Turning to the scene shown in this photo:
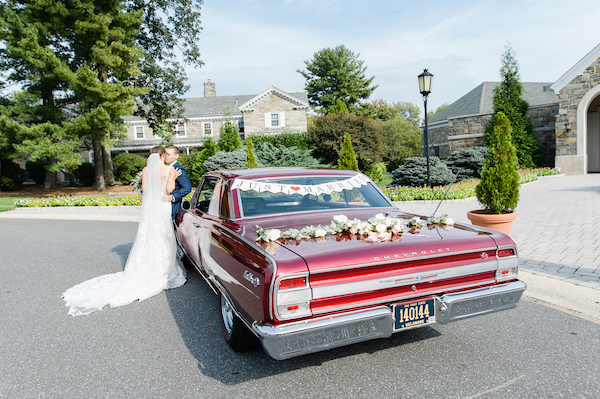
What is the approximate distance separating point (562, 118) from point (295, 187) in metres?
22.4

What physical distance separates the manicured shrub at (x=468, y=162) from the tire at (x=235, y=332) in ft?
58.9

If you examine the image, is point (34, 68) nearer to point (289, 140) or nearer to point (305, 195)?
point (289, 140)

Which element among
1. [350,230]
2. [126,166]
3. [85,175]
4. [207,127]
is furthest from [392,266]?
[207,127]

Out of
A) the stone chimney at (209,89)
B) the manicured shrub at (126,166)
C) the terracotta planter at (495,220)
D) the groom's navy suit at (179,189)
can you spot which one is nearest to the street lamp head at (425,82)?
the terracotta planter at (495,220)

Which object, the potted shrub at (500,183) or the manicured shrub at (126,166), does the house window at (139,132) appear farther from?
the potted shrub at (500,183)

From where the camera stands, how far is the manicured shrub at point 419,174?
16.0 metres

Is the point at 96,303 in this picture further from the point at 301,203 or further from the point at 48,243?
the point at 48,243

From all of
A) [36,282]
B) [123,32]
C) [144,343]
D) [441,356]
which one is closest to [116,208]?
[36,282]

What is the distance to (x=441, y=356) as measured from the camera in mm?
3281

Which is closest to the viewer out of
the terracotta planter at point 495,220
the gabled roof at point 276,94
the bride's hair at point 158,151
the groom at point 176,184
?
the bride's hair at point 158,151

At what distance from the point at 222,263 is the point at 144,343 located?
1.16 meters

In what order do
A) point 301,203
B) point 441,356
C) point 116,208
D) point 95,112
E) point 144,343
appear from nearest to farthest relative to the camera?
point 441,356 < point 144,343 < point 301,203 < point 116,208 < point 95,112

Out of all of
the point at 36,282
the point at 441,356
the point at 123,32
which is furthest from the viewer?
the point at 123,32

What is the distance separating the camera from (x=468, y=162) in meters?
19.8
